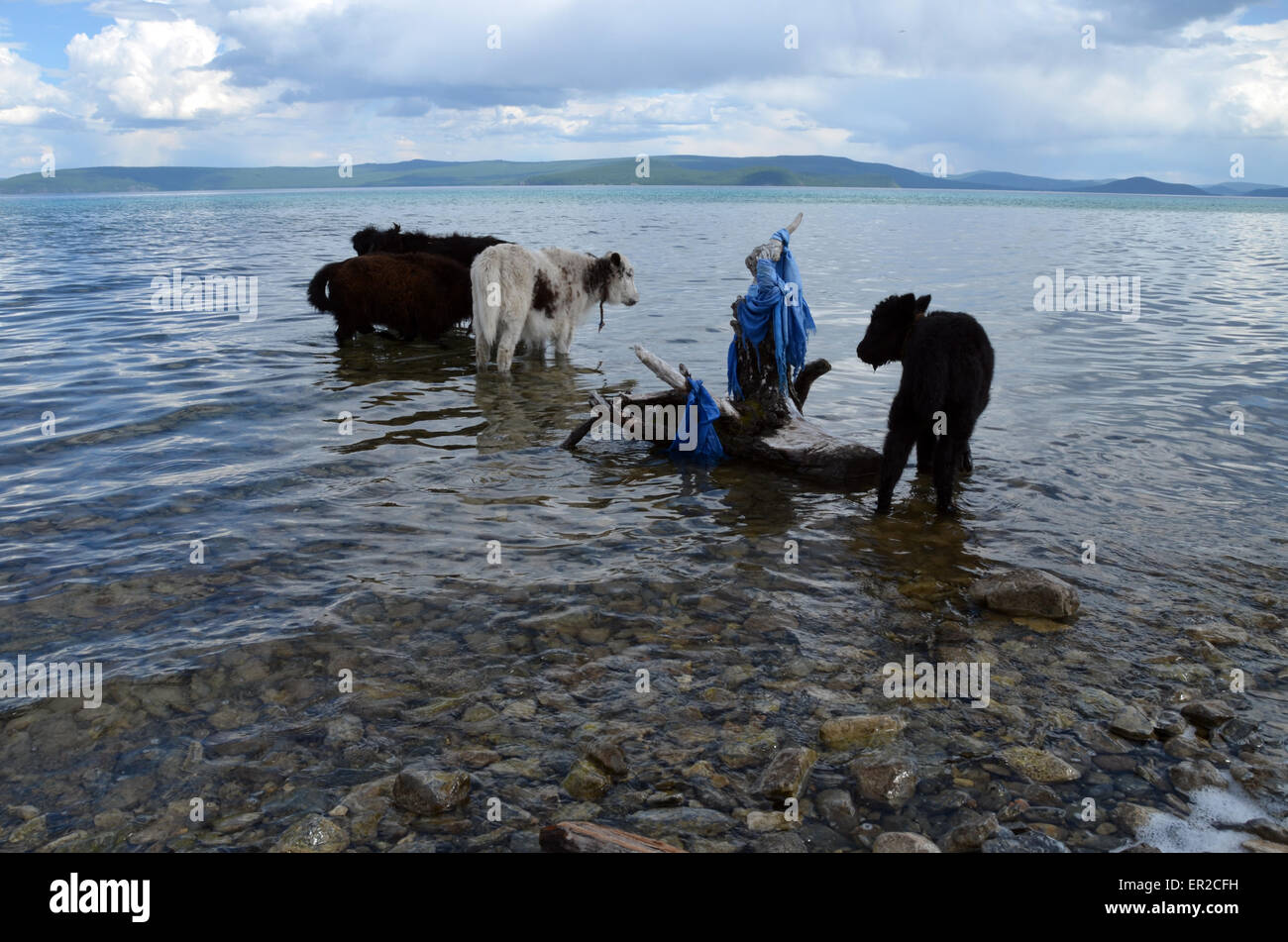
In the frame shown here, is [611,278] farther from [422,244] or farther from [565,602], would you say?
[565,602]

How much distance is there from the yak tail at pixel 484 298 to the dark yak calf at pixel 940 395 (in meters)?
8.11

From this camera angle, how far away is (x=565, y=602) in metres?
6.49

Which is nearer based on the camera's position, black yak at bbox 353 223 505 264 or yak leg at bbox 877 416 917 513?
yak leg at bbox 877 416 917 513

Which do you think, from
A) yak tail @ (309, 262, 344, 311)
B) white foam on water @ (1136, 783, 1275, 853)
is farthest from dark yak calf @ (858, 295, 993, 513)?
yak tail @ (309, 262, 344, 311)

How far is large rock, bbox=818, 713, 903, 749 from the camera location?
187 inches

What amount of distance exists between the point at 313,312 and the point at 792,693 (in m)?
18.8

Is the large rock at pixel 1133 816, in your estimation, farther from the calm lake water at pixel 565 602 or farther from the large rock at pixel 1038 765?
the large rock at pixel 1038 765

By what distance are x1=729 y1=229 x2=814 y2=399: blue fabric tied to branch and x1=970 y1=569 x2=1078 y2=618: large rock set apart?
391cm

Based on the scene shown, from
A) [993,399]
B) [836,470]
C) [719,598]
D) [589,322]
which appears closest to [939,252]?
[589,322]

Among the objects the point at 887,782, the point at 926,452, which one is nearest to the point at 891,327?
the point at 926,452

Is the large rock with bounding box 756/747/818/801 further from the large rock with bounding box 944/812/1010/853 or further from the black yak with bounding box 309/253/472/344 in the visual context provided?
the black yak with bounding box 309/253/472/344

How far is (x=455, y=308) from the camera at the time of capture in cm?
1628

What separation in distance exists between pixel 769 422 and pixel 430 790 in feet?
21.7
